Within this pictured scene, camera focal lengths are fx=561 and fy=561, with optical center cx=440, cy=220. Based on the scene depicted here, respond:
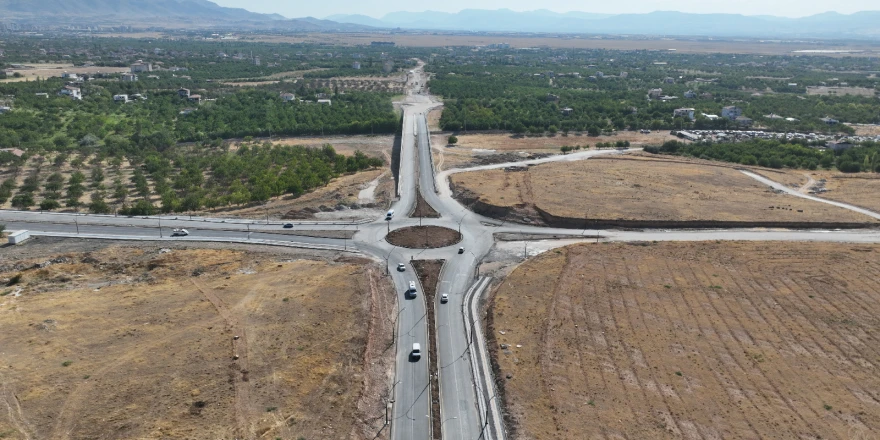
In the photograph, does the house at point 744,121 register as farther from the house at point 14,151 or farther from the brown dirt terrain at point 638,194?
the house at point 14,151

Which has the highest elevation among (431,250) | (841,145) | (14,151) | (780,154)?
(841,145)

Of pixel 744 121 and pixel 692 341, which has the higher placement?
pixel 744 121

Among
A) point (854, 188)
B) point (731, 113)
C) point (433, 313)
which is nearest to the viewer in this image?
point (433, 313)

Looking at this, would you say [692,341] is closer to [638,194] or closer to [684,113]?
[638,194]

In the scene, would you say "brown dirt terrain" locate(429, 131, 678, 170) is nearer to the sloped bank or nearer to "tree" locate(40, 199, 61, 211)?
the sloped bank

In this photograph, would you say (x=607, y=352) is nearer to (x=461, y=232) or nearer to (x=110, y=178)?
(x=461, y=232)

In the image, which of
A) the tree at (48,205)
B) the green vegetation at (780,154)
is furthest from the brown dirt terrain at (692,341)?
the tree at (48,205)

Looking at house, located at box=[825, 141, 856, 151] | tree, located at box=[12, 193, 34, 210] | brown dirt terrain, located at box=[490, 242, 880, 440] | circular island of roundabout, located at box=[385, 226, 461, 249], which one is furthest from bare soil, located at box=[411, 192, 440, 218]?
house, located at box=[825, 141, 856, 151]

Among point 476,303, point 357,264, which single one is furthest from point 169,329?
point 476,303

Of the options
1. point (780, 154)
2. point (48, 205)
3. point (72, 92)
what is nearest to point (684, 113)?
point (780, 154)
